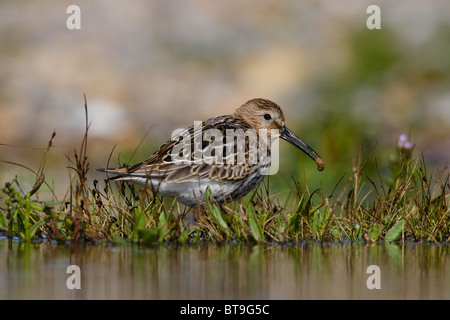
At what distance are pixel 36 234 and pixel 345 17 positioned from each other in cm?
1103

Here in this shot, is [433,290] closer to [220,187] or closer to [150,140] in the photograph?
[220,187]

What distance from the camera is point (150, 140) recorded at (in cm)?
1394

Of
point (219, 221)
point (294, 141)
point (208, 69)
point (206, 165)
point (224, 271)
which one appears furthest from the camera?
point (208, 69)

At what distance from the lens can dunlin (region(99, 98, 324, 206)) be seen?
878 centimetres

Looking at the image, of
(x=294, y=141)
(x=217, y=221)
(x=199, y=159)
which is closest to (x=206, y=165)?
(x=199, y=159)

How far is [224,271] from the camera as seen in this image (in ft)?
22.2

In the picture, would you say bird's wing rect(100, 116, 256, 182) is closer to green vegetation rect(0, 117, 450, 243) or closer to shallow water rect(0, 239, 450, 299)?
green vegetation rect(0, 117, 450, 243)

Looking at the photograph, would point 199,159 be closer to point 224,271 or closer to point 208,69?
point 224,271

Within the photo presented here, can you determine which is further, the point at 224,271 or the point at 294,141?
the point at 294,141

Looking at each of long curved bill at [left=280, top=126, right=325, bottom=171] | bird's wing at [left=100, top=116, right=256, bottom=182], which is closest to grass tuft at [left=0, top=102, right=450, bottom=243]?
bird's wing at [left=100, top=116, right=256, bottom=182]

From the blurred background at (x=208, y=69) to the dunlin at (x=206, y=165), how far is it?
398 cm

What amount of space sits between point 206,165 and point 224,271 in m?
2.44

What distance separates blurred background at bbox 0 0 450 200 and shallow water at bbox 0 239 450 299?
5.81m
